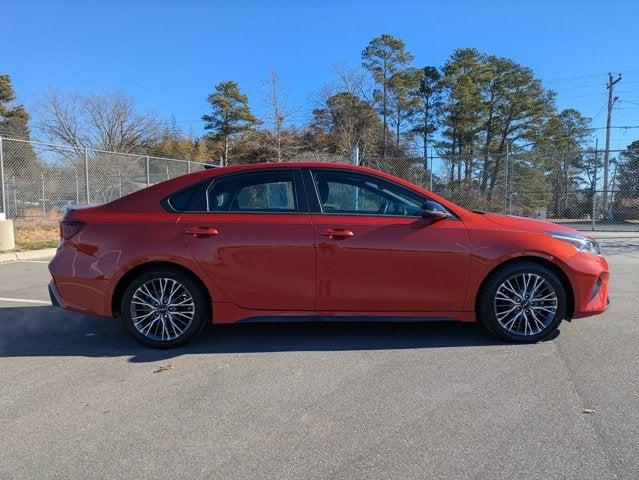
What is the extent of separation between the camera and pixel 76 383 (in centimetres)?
377

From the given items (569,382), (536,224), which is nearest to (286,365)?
(569,382)

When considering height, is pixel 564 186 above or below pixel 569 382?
above

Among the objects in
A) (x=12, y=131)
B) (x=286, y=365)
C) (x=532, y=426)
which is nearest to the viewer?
(x=532, y=426)

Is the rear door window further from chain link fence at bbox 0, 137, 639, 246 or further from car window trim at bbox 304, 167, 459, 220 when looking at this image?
chain link fence at bbox 0, 137, 639, 246

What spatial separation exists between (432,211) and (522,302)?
1.16 meters

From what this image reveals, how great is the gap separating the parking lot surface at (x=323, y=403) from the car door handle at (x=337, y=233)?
1015 millimetres

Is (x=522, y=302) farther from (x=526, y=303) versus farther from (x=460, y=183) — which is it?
(x=460, y=183)

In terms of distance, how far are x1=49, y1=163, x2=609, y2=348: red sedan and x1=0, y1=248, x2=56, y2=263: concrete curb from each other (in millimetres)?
7160

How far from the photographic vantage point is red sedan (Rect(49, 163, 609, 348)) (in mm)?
4340

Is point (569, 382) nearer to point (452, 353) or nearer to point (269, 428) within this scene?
point (452, 353)

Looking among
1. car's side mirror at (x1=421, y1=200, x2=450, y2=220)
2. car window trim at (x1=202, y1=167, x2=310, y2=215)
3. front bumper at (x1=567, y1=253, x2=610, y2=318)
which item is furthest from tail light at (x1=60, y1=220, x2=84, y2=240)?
front bumper at (x1=567, y1=253, x2=610, y2=318)

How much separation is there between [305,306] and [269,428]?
59.4 inches

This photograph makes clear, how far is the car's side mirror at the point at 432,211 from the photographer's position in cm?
430

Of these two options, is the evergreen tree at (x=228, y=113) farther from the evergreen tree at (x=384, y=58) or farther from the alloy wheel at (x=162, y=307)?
the alloy wheel at (x=162, y=307)
